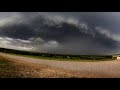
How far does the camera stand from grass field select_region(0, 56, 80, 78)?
3.87 meters

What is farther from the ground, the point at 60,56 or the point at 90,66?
the point at 60,56

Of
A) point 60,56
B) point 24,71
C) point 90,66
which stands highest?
point 60,56

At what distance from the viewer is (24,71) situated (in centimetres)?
390

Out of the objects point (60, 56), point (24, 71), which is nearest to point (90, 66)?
point (60, 56)

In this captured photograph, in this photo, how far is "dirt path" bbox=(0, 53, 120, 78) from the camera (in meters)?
3.90

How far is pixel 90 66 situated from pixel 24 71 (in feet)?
4.01

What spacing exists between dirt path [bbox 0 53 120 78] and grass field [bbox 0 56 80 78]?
3.4 inches

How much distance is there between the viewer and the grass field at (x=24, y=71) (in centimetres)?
387

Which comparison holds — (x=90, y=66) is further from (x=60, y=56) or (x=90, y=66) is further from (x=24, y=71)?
(x=24, y=71)

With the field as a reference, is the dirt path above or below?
below

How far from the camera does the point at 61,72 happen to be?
3887mm
